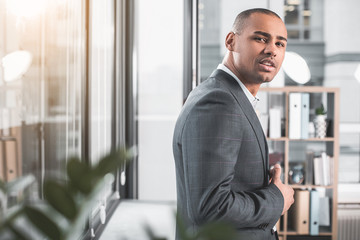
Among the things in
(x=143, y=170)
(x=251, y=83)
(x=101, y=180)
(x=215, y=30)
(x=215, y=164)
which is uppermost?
(x=215, y=30)

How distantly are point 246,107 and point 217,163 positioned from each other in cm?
22

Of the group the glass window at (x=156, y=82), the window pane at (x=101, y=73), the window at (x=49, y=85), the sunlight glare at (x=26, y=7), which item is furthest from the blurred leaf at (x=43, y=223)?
the glass window at (x=156, y=82)

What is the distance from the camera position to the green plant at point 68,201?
0.29 metres

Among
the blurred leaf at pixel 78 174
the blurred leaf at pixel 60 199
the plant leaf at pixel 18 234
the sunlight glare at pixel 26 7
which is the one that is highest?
the sunlight glare at pixel 26 7

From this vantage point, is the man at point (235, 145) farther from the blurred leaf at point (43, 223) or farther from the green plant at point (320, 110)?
the green plant at point (320, 110)

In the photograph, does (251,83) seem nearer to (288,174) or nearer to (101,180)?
(101,180)

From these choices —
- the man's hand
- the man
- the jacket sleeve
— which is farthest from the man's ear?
the man's hand

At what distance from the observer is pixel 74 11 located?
2.04 m

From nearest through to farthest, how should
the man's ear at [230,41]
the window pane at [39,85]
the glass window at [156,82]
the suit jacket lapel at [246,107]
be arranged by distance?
the suit jacket lapel at [246,107]
the man's ear at [230,41]
the window pane at [39,85]
the glass window at [156,82]

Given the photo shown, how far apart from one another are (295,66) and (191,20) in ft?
3.24

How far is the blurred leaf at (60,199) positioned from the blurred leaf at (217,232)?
0.10m

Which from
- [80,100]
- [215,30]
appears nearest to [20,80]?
[80,100]

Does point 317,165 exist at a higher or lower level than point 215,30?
lower

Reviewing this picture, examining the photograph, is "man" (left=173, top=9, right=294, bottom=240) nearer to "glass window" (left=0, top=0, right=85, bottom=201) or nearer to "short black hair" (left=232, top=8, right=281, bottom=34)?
"short black hair" (left=232, top=8, right=281, bottom=34)
